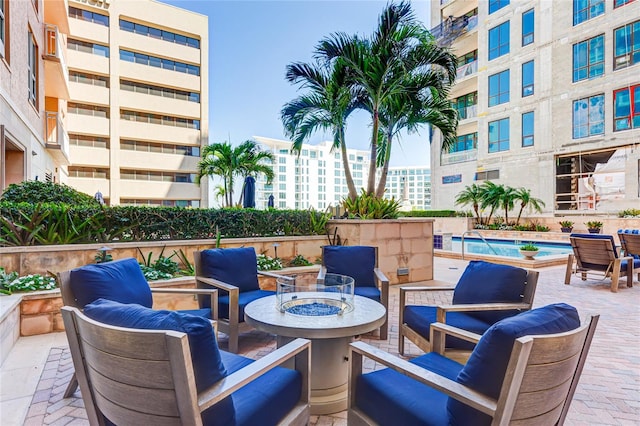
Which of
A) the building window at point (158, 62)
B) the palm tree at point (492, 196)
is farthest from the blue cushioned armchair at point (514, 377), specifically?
the building window at point (158, 62)

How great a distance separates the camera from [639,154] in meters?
13.4

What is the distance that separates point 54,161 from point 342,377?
45.6 feet

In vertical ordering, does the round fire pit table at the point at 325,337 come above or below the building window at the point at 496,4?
below

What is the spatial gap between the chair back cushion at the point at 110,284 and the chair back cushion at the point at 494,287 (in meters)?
2.73

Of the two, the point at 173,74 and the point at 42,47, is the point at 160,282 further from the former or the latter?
the point at 173,74

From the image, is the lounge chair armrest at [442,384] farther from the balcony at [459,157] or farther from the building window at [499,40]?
the building window at [499,40]

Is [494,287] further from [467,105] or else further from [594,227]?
[467,105]

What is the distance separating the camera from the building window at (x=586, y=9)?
14.6m

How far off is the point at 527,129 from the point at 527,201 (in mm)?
4076

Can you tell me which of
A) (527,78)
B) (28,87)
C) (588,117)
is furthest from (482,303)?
(527,78)

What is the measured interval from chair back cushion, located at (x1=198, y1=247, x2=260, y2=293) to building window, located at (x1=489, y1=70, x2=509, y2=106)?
19385 millimetres

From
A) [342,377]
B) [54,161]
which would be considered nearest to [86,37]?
[54,161]

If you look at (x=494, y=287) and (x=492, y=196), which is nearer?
(x=494, y=287)

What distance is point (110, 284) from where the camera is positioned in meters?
2.43
